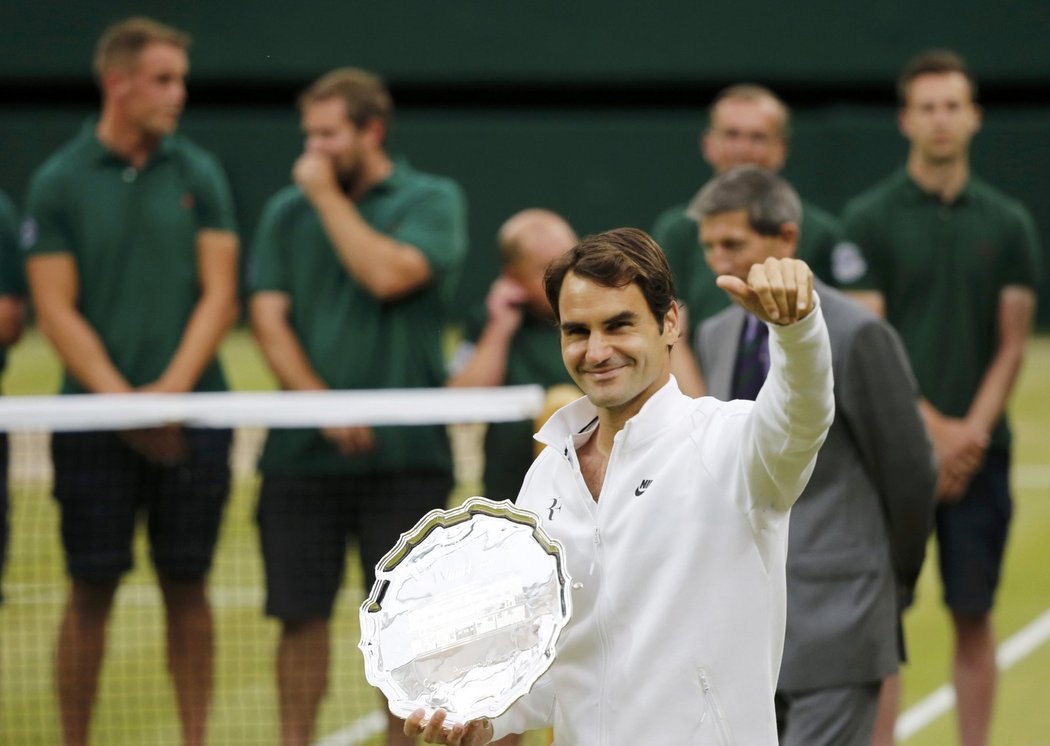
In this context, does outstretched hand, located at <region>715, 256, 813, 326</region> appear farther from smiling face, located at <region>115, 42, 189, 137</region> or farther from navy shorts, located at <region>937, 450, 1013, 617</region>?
smiling face, located at <region>115, 42, 189, 137</region>

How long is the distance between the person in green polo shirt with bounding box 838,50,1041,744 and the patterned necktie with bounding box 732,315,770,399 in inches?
77.3

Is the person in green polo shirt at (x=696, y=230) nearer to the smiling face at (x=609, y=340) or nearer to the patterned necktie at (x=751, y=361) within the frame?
the patterned necktie at (x=751, y=361)

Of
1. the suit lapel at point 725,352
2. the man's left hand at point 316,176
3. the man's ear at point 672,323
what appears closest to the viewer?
the man's ear at point 672,323

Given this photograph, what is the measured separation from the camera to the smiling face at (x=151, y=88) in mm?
6328

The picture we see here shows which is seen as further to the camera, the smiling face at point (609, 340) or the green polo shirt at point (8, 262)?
the green polo shirt at point (8, 262)

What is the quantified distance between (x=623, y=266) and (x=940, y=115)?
4.10 metres

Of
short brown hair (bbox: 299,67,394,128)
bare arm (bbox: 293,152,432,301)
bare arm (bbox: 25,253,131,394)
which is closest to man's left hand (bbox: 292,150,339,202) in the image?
bare arm (bbox: 293,152,432,301)

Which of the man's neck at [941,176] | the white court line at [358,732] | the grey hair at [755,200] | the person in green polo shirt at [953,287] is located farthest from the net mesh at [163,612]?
the man's neck at [941,176]

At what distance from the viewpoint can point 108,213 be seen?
6.25 m

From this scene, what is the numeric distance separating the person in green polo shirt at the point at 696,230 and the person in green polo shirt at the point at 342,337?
0.96 meters

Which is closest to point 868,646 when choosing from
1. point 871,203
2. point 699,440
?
point 699,440

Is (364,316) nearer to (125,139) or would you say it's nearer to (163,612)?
(125,139)

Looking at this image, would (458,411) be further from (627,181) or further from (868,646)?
(627,181)

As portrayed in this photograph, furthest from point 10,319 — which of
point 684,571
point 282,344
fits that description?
point 684,571
